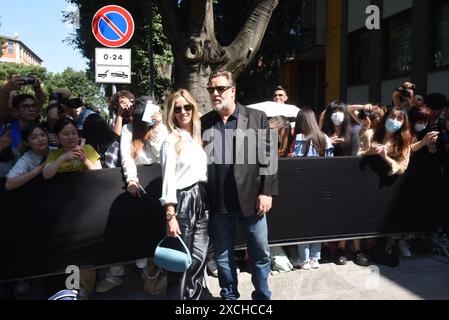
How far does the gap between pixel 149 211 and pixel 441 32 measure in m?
8.89

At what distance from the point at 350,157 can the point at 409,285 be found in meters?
1.45

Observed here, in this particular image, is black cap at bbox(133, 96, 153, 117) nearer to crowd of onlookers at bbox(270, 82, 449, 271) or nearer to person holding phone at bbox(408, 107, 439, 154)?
crowd of onlookers at bbox(270, 82, 449, 271)

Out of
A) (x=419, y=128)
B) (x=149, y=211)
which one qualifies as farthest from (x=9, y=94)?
(x=419, y=128)

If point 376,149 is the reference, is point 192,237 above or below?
below

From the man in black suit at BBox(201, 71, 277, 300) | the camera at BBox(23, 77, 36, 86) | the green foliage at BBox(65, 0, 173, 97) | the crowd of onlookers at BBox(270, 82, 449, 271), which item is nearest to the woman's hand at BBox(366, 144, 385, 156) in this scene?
the crowd of onlookers at BBox(270, 82, 449, 271)

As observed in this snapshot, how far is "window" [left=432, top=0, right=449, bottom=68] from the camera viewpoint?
963 cm

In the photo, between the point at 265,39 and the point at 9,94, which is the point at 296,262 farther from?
the point at 265,39

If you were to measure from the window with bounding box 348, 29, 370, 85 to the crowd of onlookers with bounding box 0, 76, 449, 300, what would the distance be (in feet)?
27.7

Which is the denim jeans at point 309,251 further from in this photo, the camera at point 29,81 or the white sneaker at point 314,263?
the camera at point 29,81

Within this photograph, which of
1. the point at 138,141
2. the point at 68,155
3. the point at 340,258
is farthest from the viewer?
the point at 340,258

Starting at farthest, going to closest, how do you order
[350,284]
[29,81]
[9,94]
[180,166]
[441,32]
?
[441,32]
[29,81]
[9,94]
[350,284]
[180,166]

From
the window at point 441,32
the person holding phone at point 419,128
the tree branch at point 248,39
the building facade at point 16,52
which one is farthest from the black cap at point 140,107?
the building facade at point 16,52

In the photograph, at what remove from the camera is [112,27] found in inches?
246

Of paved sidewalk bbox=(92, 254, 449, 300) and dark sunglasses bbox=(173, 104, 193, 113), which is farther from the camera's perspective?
paved sidewalk bbox=(92, 254, 449, 300)
